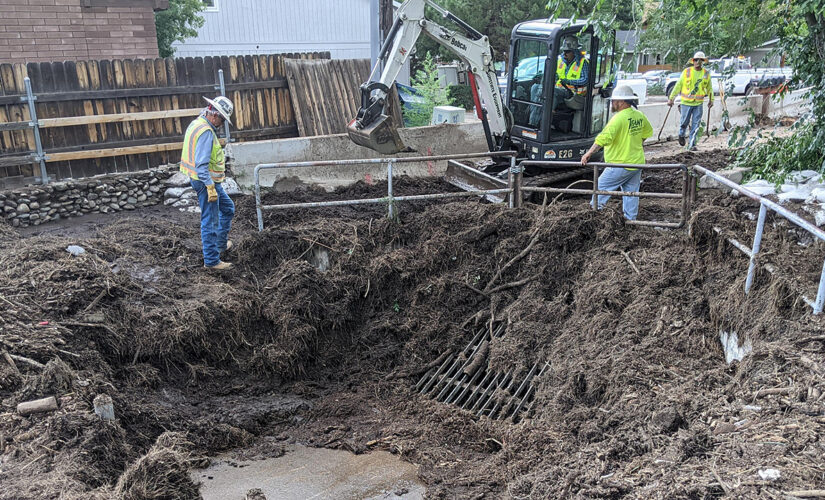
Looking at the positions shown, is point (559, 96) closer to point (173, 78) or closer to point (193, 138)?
point (193, 138)

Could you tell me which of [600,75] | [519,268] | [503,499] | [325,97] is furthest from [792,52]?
[325,97]

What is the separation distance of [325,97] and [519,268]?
237 inches

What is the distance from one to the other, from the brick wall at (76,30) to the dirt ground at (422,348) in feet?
18.1

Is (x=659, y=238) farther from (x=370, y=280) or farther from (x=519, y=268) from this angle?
(x=370, y=280)

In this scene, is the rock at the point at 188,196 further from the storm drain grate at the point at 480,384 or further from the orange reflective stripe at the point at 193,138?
the storm drain grate at the point at 480,384

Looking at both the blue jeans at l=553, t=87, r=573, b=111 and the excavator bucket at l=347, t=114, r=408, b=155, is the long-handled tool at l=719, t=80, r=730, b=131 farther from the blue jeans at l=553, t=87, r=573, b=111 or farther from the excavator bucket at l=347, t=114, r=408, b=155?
the excavator bucket at l=347, t=114, r=408, b=155

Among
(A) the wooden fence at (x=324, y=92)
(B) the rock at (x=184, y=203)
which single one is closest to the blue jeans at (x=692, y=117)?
(A) the wooden fence at (x=324, y=92)

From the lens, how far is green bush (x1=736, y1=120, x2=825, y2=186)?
7.19 m

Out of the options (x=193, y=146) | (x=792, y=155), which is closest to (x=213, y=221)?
(x=193, y=146)

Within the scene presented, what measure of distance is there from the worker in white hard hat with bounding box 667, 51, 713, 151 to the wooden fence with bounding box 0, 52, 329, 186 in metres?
7.86

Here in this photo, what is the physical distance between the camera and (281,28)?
22500 mm

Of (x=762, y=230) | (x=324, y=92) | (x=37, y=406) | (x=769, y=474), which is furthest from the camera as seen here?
(x=324, y=92)

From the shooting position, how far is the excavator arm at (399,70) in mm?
8406

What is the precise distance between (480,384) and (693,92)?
9125 mm
